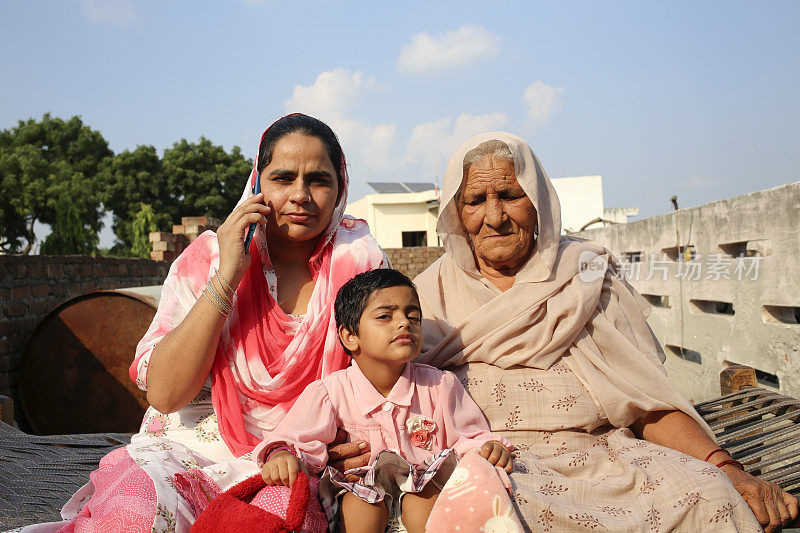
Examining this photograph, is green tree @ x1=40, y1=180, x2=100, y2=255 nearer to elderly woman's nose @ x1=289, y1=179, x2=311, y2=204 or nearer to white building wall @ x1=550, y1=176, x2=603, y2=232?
elderly woman's nose @ x1=289, y1=179, x2=311, y2=204

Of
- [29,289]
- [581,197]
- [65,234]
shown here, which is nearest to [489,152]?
[29,289]

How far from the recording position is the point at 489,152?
2.75 m

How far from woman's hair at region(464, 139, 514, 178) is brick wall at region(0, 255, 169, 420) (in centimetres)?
399

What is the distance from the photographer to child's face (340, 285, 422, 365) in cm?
212

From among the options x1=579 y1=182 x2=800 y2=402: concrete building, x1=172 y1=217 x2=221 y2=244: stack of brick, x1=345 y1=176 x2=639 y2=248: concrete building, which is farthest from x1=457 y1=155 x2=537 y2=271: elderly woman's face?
x1=345 y1=176 x2=639 y2=248: concrete building

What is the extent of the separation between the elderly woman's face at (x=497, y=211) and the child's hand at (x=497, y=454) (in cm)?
97

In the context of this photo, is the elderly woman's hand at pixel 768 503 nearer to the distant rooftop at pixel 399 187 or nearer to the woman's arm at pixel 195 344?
the woman's arm at pixel 195 344

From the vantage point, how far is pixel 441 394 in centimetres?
224

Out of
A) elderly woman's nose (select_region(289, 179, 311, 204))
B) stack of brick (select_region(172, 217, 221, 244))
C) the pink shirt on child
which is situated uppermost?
stack of brick (select_region(172, 217, 221, 244))

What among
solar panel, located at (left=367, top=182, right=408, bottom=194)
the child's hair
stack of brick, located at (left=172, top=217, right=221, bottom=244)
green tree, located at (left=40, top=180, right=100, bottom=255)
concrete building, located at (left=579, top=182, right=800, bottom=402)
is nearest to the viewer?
the child's hair

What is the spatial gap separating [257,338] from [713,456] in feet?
5.93

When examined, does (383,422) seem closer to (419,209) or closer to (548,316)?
(548,316)

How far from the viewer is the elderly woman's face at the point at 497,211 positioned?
2.71m

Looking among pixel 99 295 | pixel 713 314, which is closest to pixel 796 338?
pixel 713 314
